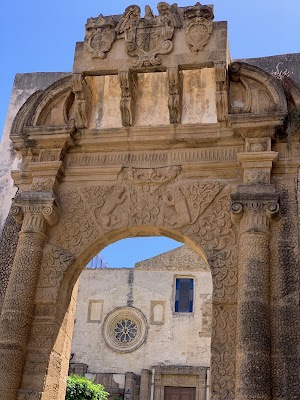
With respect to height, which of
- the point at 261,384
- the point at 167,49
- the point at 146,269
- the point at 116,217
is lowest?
the point at 261,384

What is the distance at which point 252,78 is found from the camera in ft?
20.1

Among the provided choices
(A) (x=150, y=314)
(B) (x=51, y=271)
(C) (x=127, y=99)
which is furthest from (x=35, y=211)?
(A) (x=150, y=314)

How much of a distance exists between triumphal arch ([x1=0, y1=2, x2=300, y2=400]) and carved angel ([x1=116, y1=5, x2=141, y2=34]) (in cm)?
2

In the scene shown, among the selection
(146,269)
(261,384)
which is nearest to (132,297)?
(146,269)

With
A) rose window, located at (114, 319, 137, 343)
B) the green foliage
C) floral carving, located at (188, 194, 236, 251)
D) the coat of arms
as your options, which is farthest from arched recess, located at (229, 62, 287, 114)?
rose window, located at (114, 319, 137, 343)

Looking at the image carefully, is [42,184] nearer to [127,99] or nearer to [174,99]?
[127,99]

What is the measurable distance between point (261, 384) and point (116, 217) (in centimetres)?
232

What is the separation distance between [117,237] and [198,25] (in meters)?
2.60

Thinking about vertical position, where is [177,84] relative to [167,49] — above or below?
below

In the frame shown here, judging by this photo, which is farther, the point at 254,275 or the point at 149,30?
the point at 149,30

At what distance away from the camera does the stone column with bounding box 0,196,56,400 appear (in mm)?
5148

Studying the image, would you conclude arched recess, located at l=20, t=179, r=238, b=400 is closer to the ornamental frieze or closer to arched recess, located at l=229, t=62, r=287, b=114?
arched recess, located at l=229, t=62, r=287, b=114

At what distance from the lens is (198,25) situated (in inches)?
243

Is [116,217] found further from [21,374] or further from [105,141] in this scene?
[21,374]
